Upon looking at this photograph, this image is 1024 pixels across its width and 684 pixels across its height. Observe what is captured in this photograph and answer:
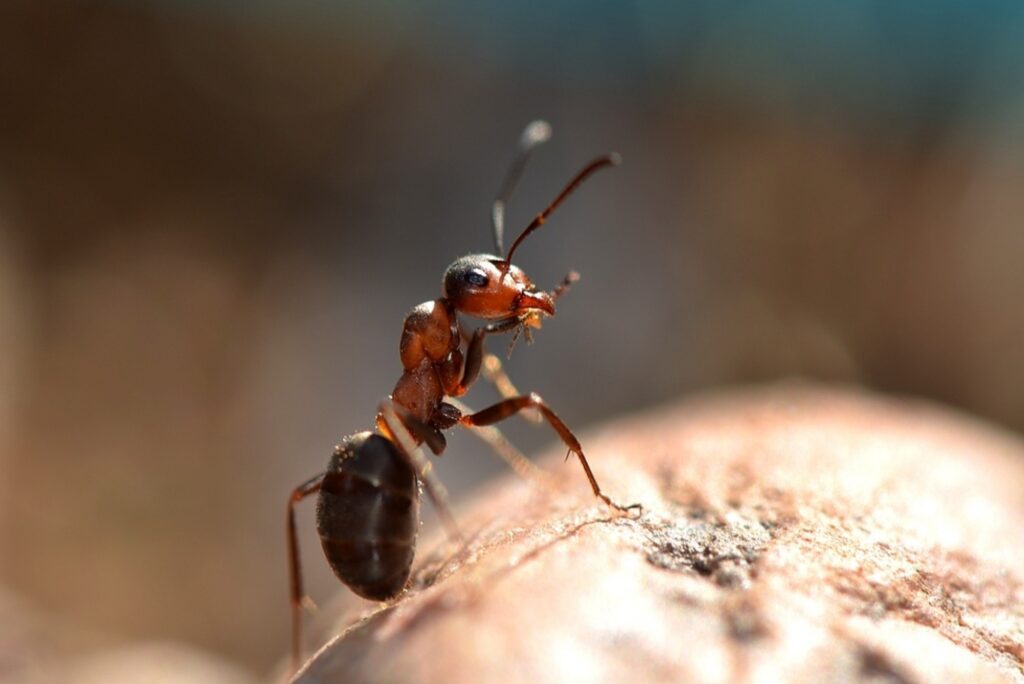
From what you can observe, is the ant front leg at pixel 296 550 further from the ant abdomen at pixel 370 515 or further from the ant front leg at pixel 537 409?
the ant front leg at pixel 537 409

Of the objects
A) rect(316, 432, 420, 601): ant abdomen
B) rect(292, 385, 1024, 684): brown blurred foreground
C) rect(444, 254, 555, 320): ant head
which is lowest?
rect(292, 385, 1024, 684): brown blurred foreground

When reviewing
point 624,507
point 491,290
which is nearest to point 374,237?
point 491,290

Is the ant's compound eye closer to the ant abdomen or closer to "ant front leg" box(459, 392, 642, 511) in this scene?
"ant front leg" box(459, 392, 642, 511)

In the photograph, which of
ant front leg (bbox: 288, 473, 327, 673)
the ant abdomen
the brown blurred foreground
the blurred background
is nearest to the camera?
the brown blurred foreground

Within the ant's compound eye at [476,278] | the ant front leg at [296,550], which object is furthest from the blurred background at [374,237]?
the ant's compound eye at [476,278]

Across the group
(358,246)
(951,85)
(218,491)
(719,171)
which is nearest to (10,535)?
(218,491)

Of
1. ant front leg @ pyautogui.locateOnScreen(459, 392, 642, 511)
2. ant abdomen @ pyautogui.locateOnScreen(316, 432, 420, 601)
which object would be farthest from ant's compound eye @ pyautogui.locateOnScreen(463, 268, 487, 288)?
→ ant abdomen @ pyautogui.locateOnScreen(316, 432, 420, 601)

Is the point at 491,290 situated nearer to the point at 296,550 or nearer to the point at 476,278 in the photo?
the point at 476,278

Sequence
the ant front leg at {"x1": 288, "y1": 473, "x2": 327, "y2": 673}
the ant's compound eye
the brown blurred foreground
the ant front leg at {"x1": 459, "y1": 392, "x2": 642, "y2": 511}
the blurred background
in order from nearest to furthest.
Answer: the brown blurred foreground → the ant front leg at {"x1": 459, "y1": 392, "x2": 642, "y2": 511} → the ant front leg at {"x1": 288, "y1": 473, "x2": 327, "y2": 673} → the ant's compound eye → the blurred background
